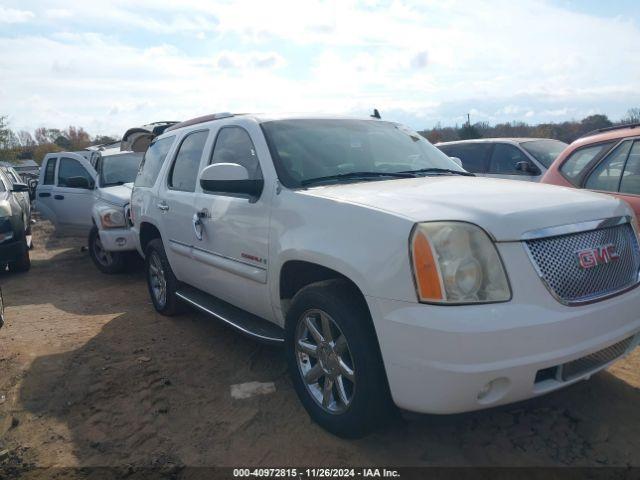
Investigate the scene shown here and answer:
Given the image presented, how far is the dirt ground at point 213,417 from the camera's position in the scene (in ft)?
9.39

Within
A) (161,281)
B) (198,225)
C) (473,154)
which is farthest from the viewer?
(473,154)

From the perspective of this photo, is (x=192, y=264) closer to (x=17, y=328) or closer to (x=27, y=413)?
(x=27, y=413)

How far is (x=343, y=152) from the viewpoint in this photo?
12.6ft

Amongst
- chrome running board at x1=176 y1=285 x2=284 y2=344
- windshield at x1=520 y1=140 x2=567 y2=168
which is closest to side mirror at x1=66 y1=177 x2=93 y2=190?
chrome running board at x1=176 y1=285 x2=284 y2=344

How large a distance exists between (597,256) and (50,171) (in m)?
10.5

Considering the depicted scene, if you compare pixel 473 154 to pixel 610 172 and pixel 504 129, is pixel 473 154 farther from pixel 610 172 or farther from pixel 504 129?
pixel 504 129

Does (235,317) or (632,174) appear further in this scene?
(632,174)

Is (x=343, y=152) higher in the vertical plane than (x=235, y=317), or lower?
higher

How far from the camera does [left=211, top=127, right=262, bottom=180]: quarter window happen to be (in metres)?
3.80

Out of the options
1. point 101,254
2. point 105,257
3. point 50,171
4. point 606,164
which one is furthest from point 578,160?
point 50,171

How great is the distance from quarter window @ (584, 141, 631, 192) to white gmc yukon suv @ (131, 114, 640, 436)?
1726mm

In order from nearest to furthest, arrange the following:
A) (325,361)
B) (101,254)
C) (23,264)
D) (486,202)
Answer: (486,202) → (325,361) → (101,254) → (23,264)

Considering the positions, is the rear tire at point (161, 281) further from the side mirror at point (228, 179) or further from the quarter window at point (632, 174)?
the quarter window at point (632, 174)

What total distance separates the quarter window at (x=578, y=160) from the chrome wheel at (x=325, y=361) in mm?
3200
